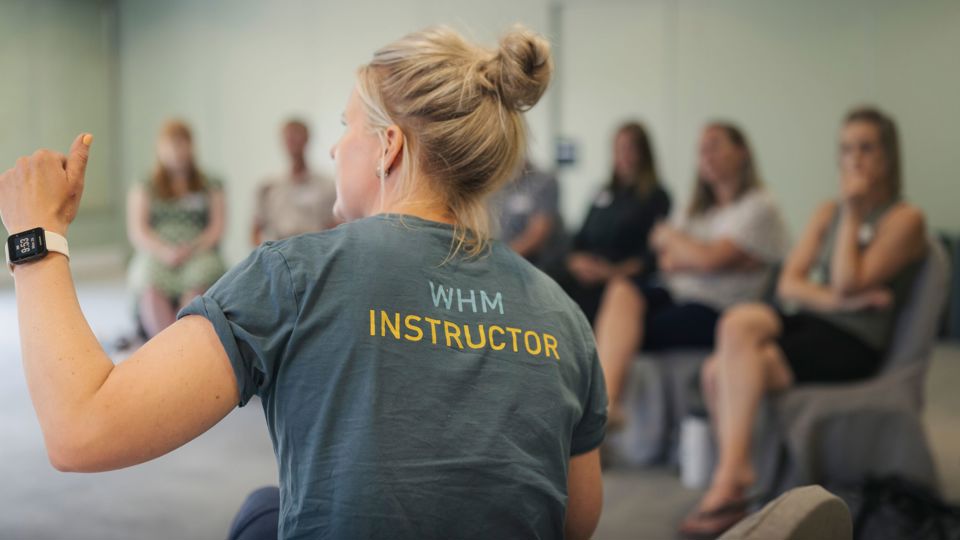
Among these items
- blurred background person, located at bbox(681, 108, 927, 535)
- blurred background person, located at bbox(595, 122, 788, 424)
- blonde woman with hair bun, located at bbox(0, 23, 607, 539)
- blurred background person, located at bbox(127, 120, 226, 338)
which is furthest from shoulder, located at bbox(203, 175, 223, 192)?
blonde woman with hair bun, located at bbox(0, 23, 607, 539)

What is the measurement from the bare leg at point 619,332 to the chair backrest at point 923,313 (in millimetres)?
810

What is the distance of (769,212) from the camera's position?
3660mm

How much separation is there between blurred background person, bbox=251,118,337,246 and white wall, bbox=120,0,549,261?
292cm

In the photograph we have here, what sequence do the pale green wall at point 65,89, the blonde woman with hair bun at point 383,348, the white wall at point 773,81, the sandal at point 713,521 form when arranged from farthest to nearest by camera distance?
1. the pale green wall at point 65,89
2. the white wall at point 773,81
3. the sandal at point 713,521
4. the blonde woman with hair bun at point 383,348

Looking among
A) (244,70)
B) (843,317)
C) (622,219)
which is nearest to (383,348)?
(843,317)

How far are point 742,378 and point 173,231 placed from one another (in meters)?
2.96

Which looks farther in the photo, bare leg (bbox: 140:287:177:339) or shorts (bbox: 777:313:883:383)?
bare leg (bbox: 140:287:177:339)

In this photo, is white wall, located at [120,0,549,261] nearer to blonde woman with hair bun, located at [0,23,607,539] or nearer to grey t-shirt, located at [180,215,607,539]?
blonde woman with hair bun, located at [0,23,607,539]

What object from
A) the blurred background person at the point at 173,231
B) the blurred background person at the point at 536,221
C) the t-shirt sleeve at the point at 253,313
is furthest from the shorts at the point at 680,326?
the t-shirt sleeve at the point at 253,313

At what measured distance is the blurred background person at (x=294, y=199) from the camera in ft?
16.8

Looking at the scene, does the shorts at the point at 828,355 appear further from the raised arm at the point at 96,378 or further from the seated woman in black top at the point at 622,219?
the raised arm at the point at 96,378

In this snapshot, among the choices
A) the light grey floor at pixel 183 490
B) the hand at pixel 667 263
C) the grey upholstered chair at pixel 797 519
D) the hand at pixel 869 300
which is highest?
the grey upholstered chair at pixel 797 519

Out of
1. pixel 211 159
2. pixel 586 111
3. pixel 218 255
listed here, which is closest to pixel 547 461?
pixel 218 255

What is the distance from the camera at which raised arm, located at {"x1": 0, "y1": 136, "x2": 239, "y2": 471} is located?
3.28 ft
